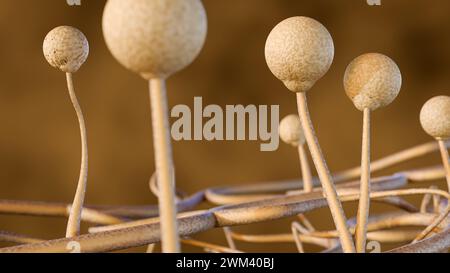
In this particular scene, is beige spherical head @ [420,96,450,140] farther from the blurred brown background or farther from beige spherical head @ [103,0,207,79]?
the blurred brown background

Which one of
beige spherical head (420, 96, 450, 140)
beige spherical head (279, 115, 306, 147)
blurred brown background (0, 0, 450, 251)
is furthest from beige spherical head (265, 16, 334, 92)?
blurred brown background (0, 0, 450, 251)

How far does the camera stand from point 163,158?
0.64ft

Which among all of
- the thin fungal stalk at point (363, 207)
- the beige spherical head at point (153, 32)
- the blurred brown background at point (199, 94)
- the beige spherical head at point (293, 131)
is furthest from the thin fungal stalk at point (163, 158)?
the blurred brown background at point (199, 94)

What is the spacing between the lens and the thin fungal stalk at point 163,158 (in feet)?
0.64

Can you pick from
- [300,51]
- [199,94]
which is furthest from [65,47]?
[199,94]

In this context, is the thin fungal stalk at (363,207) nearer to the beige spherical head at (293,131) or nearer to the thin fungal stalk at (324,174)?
the thin fungal stalk at (324,174)

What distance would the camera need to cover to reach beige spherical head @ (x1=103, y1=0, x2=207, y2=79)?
197 millimetres

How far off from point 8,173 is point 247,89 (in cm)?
77

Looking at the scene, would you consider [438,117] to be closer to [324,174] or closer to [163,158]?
[324,174]

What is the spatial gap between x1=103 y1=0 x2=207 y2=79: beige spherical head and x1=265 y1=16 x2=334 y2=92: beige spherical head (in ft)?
0.30

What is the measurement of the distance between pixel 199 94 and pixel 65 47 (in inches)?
55.2
